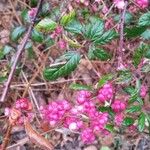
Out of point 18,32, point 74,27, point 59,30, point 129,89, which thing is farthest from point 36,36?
point 129,89

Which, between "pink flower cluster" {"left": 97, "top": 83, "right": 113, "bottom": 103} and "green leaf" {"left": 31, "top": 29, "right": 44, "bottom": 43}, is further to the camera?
"green leaf" {"left": 31, "top": 29, "right": 44, "bottom": 43}

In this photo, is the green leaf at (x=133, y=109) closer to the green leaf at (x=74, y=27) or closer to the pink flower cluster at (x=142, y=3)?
the green leaf at (x=74, y=27)

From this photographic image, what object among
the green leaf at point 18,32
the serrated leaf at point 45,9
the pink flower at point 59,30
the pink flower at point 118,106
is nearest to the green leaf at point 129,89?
the pink flower at point 118,106

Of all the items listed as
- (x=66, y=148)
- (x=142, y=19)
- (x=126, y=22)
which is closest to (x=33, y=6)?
(x=126, y=22)

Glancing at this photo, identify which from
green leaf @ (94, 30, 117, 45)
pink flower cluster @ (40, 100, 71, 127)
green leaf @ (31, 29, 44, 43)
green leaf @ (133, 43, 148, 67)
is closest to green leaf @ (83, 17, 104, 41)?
green leaf @ (94, 30, 117, 45)

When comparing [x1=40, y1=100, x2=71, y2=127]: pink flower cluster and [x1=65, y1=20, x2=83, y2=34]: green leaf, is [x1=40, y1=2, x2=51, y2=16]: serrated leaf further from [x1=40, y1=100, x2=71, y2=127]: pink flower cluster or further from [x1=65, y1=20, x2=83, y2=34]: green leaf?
[x1=40, y1=100, x2=71, y2=127]: pink flower cluster

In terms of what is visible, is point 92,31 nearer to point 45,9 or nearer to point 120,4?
point 120,4
